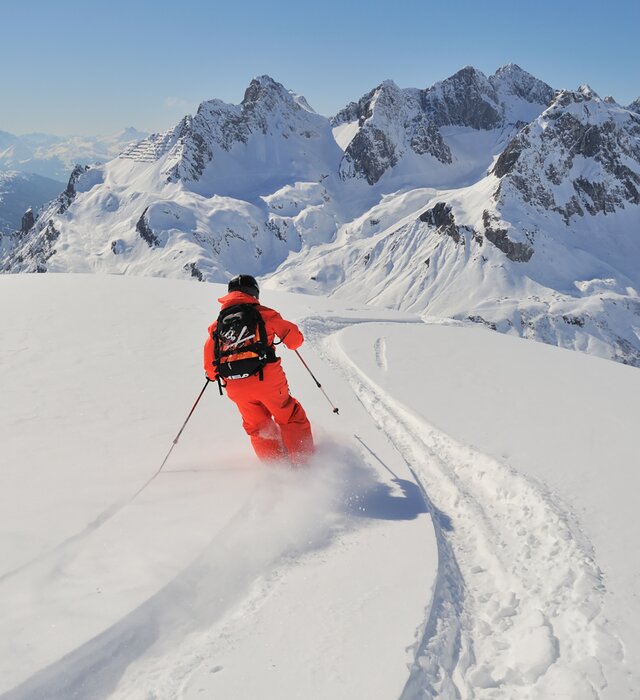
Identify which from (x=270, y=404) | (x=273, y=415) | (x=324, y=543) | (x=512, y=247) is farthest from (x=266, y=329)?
(x=512, y=247)

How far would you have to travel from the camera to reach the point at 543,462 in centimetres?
684

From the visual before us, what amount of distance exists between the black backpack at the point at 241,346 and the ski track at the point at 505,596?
2.60 metres

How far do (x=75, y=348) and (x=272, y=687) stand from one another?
982 cm

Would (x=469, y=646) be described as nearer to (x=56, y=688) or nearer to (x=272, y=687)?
(x=272, y=687)

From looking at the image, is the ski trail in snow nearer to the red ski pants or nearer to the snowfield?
the snowfield

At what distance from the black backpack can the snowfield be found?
129cm

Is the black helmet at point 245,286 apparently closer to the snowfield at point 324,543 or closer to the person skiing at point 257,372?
the person skiing at point 257,372

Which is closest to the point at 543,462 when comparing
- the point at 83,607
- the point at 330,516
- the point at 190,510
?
the point at 330,516

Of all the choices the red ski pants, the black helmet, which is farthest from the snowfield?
the black helmet

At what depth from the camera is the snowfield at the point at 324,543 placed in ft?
11.9

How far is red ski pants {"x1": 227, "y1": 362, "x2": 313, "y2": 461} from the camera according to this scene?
663 cm

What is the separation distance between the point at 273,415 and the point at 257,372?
0.69 meters

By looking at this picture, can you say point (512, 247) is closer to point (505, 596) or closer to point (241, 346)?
point (241, 346)

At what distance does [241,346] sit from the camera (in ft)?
21.5
